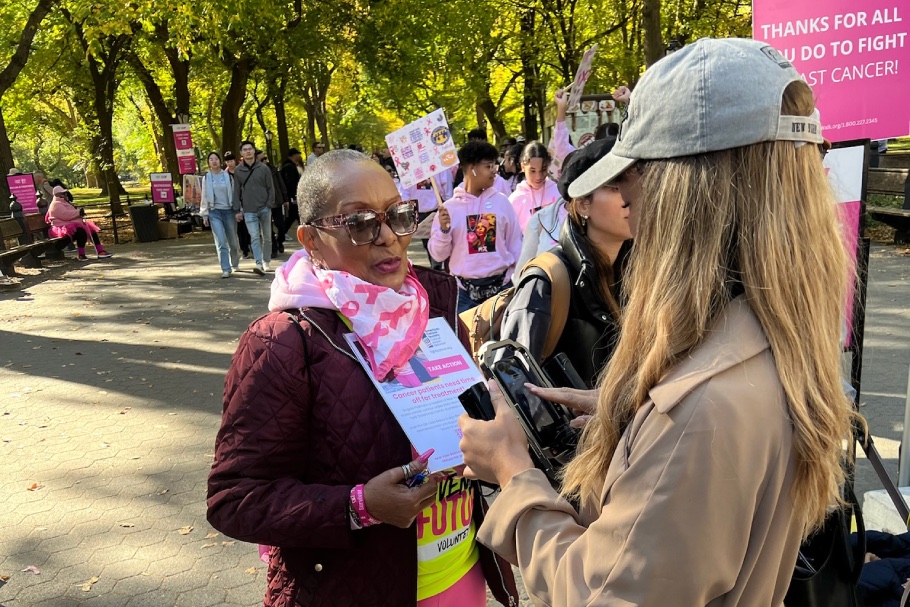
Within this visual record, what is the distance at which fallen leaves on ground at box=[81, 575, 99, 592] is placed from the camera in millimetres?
3830

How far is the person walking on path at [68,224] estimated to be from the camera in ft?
52.4

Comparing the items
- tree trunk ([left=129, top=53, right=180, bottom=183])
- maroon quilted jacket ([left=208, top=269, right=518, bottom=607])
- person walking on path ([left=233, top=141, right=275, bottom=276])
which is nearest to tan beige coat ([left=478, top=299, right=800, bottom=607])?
maroon quilted jacket ([left=208, top=269, right=518, bottom=607])

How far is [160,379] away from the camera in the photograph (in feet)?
23.8

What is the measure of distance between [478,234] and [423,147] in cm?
112

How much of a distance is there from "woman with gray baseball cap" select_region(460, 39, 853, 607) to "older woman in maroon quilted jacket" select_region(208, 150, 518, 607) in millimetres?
757

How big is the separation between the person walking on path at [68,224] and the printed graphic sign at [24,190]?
1.18ft

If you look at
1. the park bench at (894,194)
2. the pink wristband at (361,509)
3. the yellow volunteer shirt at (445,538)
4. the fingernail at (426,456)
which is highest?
the fingernail at (426,456)

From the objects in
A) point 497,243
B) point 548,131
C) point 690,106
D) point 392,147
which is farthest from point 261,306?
point 548,131

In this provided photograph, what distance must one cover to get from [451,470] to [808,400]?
907 millimetres

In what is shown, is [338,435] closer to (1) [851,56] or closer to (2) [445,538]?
(2) [445,538]

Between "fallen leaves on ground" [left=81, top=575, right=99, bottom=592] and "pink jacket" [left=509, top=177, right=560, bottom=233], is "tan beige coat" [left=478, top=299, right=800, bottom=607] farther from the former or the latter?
"pink jacket" [left=509, top=177, right=560, bottom=233]

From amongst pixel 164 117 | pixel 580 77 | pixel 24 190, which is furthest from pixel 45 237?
pixel 580 77

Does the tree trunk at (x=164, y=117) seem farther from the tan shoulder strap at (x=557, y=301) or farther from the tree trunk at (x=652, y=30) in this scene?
the tan shoulder strap at (x=557, y=301)

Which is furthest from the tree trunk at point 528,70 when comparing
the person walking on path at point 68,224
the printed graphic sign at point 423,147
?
the printed graphic sign at point 423,147
